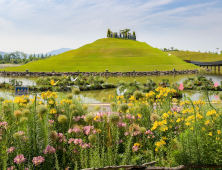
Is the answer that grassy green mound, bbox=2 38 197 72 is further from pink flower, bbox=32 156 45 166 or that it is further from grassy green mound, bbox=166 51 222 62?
pink flower, bbox=32 156 45 166

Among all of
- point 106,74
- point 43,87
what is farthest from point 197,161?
point 106,74

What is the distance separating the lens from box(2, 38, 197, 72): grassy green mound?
45.8 metres

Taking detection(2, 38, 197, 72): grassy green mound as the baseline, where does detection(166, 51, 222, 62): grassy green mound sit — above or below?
above

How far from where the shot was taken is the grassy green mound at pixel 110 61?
45.8 meters

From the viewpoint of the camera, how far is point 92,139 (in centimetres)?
271

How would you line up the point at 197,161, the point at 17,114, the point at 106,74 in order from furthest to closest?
the point at 106,74, the point at 17,114, the point at 197,161

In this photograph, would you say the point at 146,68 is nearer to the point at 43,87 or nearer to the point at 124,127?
the point at 43,87

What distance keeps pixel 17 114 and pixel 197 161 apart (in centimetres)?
253

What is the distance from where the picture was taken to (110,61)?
52.6 metres

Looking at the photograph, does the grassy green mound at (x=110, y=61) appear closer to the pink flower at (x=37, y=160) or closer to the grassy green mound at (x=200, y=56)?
the grassy green mound at (x=200, y=56)

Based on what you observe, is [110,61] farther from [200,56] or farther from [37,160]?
[200,56]

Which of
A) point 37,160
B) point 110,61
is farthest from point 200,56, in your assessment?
point 37,160

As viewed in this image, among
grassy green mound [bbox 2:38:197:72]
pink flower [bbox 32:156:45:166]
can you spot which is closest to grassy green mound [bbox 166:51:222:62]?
grassy green mound [bbox 2:38:197:72]

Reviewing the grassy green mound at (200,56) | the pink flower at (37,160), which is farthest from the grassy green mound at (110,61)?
the pink flower at (37,160)
